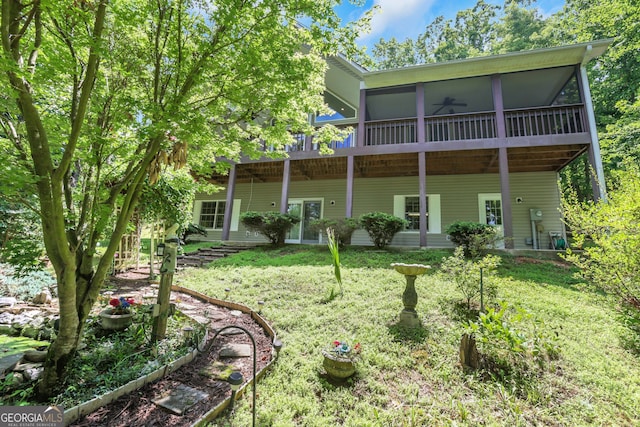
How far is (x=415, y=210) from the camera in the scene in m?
10.7

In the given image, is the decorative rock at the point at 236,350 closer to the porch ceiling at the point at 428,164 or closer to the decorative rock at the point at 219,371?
the decorative rock at the point at 219,371

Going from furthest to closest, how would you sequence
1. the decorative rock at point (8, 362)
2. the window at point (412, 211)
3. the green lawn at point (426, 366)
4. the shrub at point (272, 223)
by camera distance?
the window at point (412, 211)
the shrub at point (272, 223)
the decorative rock at point (8, 362)
the green lawn at point (426, 366)

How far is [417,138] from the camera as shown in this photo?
9094 millimetres

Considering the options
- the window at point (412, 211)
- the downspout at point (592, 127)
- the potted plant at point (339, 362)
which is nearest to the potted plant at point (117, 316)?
the potted plant at point (339, 362)

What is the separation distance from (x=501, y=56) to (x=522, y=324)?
808cm

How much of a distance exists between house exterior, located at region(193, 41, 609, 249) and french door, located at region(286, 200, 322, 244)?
0.05m

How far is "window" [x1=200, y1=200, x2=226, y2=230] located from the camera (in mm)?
13281

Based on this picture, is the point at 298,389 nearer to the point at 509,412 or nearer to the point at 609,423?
the point at 509,412

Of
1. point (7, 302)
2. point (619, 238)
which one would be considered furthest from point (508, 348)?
point (7, 302)

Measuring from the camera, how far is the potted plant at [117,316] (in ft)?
11.5

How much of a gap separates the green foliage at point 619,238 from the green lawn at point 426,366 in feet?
0.95

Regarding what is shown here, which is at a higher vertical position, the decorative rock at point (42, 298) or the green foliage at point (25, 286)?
the green foliage at point (25, 286)

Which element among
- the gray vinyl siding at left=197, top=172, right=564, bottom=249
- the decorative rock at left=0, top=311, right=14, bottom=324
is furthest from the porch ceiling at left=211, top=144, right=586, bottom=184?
the decorative rock at left=0, top=311, right=14, bottom=324

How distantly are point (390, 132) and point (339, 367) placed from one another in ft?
27.1
